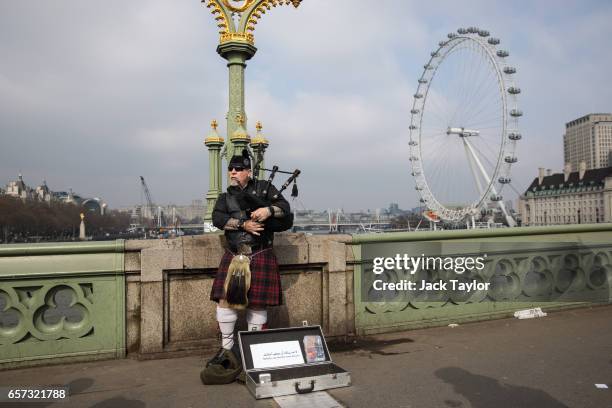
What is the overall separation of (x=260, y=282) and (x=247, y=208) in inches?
25.3

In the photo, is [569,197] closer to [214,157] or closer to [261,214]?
[214,157]

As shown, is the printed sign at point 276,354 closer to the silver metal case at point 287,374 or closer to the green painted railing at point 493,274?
the silver metal case at point 287,374

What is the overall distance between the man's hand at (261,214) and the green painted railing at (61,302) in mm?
1510

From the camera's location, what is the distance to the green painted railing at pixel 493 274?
5.48 metres

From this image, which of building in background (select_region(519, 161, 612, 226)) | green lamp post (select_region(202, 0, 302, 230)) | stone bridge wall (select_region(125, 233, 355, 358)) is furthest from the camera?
building in background (select_region(519, 161, 612, 226))

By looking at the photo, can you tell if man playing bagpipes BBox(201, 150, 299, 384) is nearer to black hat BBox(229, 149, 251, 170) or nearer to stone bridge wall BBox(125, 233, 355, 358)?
black hat BBox(229, 149, 251, 170)

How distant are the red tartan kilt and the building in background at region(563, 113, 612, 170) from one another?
575 feet

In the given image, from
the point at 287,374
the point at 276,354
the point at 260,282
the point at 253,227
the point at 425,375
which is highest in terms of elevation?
the point at 253,227

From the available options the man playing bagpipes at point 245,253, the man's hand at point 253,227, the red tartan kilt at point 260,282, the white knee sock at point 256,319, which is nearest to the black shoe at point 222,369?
the man playing bagpipes at point 245,253

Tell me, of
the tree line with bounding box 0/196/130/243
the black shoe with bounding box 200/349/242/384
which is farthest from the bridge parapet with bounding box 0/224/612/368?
the tree line with bounding box 0/196/130/243

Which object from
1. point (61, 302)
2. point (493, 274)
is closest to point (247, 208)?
point (61, 302)

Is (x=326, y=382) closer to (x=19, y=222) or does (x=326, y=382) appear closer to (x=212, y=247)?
(x=212, y=247)

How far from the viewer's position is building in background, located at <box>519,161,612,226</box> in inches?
4569

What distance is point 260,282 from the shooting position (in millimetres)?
4043
